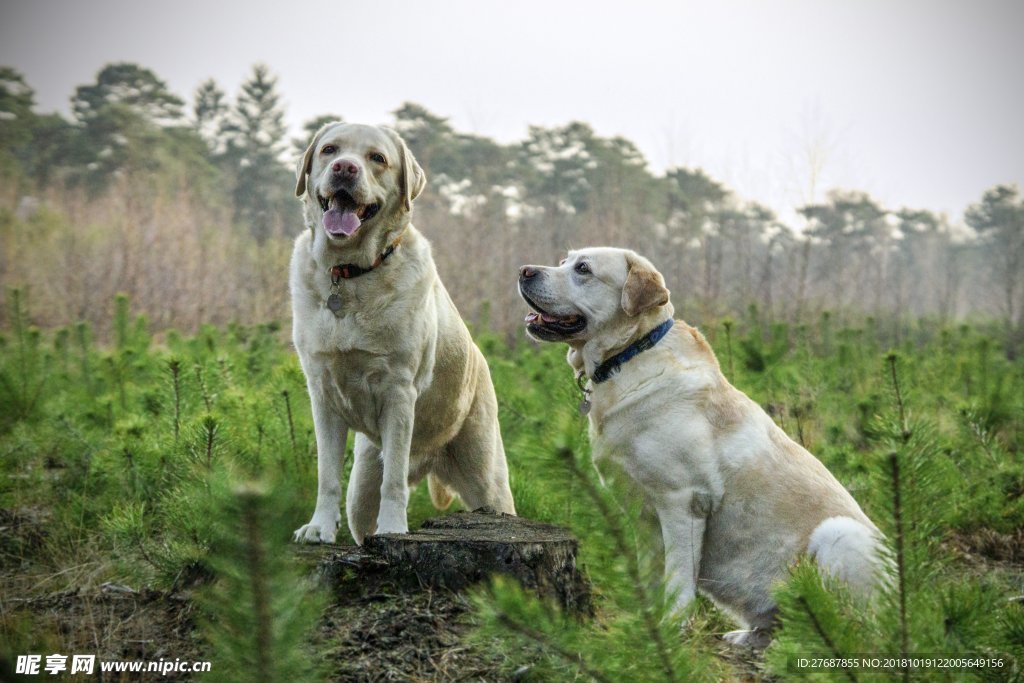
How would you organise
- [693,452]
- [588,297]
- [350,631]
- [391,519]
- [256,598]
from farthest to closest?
[588,297] → [391,519] → [693,452] → [350,631] → [256,598]

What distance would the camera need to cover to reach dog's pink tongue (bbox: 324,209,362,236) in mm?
3555

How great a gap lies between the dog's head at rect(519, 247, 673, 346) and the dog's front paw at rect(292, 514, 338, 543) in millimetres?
1159

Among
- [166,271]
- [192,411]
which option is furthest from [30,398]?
[166,271]

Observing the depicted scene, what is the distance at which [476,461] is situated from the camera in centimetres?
415

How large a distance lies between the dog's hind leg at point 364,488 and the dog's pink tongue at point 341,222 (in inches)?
39.2

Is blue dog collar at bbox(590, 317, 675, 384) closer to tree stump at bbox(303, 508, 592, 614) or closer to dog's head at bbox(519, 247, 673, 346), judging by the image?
dog's head at bbox(519, 247, 673, 346)

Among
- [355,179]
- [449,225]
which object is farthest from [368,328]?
[449,225]

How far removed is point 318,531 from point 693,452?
149cm

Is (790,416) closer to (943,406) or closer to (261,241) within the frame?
(943,406)

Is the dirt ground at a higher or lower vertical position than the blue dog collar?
lower

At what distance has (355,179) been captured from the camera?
3.56 meters

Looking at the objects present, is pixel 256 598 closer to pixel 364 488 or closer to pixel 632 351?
pixel 632 351

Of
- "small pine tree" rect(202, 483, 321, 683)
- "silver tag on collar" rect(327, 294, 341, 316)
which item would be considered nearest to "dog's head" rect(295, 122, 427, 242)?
"silver tag on collar" rect(327, 294, 341, 316)

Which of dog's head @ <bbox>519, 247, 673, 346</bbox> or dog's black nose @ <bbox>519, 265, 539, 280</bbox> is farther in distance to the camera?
dog's black nose @ <bbox>519, 265, 539, 280</bbox>
